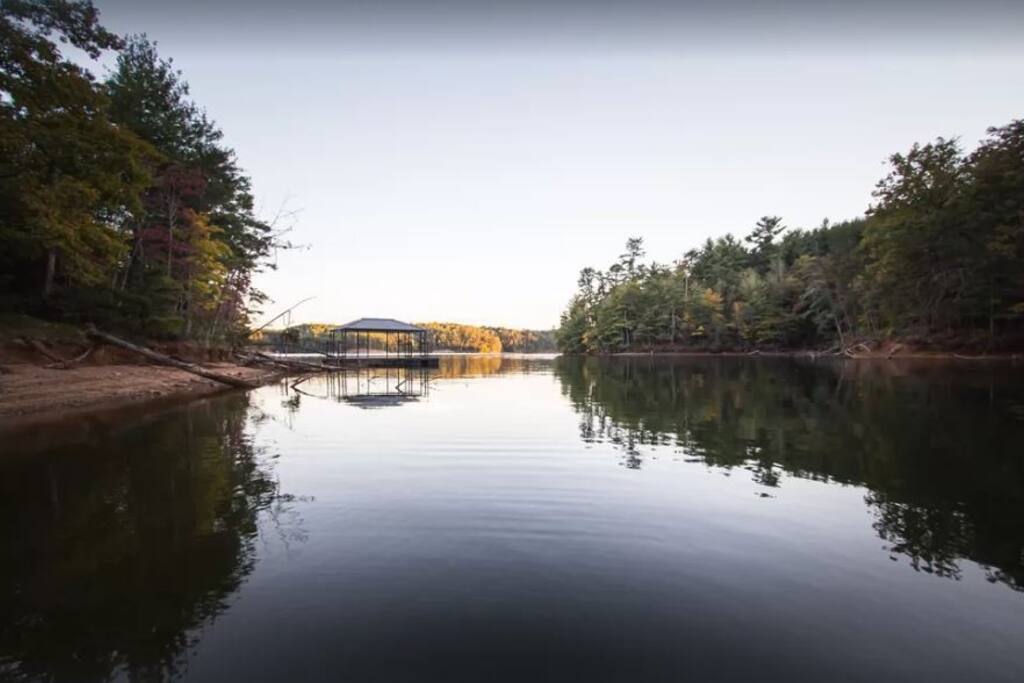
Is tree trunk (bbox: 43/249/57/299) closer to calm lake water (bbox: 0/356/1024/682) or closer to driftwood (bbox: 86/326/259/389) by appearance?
driftwood (bbox: 86/326/259/389)

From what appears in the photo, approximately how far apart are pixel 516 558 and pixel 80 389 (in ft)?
60.5

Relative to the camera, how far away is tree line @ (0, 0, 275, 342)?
14.7 meters

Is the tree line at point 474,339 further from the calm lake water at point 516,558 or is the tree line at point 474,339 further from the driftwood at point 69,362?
the calm lake water at point 516,558

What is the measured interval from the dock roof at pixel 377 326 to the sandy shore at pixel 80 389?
16.4 metres

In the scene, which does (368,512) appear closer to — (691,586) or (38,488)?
(691,586)

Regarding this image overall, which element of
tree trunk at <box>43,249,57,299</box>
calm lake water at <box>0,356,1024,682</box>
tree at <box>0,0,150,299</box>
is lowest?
calm lake water at <box>0,356,1024,682</box>

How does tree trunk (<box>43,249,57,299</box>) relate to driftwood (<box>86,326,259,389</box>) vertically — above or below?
above

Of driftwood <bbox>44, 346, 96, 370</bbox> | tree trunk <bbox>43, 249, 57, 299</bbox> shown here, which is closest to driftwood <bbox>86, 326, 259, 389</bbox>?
driftwood <bbox>44, 346, 96, 370</bbox>

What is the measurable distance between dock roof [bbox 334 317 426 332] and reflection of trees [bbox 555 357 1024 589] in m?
21.8

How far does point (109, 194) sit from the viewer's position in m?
17.1

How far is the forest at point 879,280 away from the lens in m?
36.3

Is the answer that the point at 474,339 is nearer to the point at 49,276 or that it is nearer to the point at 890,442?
the point at 49,276

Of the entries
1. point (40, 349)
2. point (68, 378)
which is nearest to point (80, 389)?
point (68, 378)

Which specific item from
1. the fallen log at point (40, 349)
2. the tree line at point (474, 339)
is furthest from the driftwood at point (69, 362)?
the tree line at point (474, 339)
